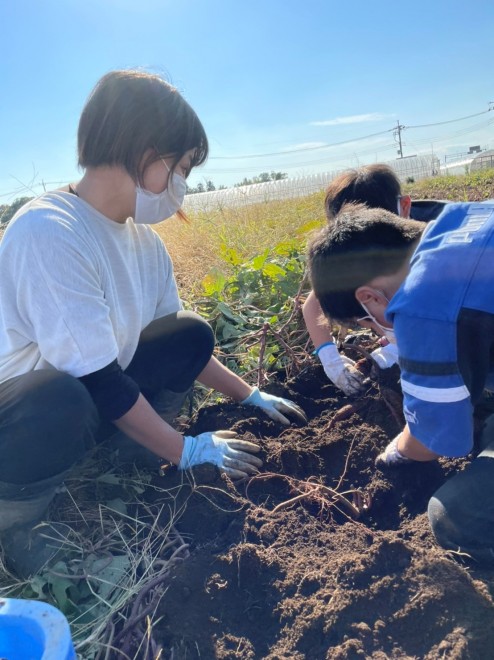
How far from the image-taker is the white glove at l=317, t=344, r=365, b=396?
7.43 feet

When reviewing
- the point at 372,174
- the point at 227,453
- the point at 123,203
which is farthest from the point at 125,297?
the point at 372,174

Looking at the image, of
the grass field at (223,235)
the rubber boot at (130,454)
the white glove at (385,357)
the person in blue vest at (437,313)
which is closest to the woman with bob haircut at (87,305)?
the rubber boot at (130,454)

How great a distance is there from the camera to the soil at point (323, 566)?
49.4 inches

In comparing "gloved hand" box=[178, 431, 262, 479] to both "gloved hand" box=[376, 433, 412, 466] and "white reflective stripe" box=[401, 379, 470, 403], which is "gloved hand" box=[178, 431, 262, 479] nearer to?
"gloved hand" box=[376, 433, 412, 466]

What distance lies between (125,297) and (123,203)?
304 millimetres

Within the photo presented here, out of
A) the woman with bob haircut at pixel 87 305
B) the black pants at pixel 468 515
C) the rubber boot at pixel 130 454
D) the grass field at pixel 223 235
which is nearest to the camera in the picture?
the black pants at pixel 468 515

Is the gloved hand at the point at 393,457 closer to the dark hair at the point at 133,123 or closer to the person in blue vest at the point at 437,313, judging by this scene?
the person in blue vest at the point at 437,313

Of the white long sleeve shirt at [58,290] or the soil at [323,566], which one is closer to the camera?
the soil at [323,566]

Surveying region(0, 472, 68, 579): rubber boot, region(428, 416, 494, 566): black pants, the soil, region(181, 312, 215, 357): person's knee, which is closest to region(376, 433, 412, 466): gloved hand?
the soil

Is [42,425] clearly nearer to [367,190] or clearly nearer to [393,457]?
[393,457]

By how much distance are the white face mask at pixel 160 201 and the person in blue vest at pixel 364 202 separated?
730 millimetres

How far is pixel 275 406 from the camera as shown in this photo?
2.18 meters

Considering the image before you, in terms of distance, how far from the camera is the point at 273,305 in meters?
3.20

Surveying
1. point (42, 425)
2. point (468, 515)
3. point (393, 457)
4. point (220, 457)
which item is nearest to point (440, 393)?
point (468, 515)
